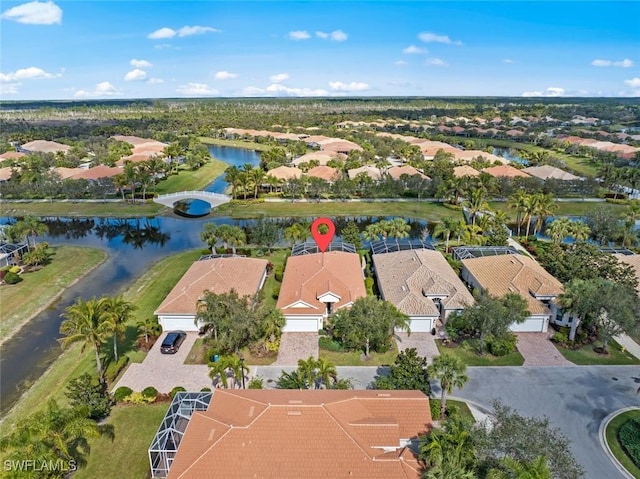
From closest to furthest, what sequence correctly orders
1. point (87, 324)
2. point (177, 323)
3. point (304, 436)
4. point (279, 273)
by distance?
point (304, 436), point (87, 324), point (177, 323), point (279, 273)

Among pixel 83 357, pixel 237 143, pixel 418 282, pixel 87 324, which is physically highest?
pixel 237 143

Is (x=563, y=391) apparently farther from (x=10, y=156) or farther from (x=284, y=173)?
(x=10, y=156)

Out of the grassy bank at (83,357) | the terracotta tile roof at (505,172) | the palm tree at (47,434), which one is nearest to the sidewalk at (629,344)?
the palm tree at (47,434)

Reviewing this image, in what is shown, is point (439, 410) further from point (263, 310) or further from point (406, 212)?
point (406, 212)

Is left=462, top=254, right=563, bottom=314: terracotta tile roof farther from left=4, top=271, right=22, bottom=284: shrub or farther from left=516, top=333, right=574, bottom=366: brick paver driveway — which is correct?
left=4, top=271, right=22, bottom=284: shrub

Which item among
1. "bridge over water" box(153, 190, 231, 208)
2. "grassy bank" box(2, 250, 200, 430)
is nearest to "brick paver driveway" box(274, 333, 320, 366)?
"grassy bank" box(2, 250, 200, 430)

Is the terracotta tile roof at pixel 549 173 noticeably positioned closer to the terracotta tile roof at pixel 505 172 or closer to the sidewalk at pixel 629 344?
the terracotta tile roof at pixel 505 172

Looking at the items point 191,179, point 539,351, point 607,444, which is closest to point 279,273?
point 539,351
